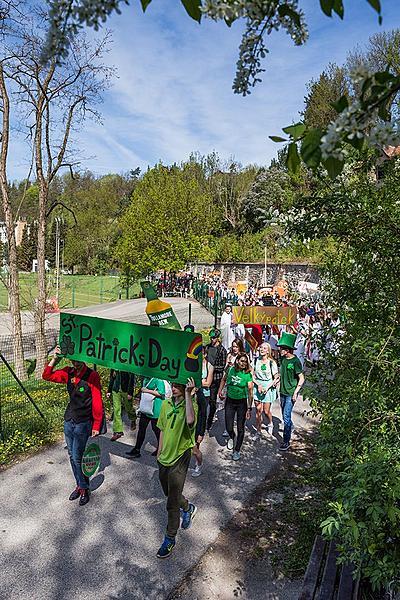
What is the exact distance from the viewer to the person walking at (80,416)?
5594 millimetres

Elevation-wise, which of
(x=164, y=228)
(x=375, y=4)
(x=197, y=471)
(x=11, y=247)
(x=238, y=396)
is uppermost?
(x=164, y=228)

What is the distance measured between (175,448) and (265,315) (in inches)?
262

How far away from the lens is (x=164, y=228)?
37.4m

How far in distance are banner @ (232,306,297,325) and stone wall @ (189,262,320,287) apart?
17.5 meters

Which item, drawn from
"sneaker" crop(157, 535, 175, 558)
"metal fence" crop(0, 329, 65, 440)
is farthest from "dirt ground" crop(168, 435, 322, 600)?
"metal fence" crop(0, 329, 65, 440)

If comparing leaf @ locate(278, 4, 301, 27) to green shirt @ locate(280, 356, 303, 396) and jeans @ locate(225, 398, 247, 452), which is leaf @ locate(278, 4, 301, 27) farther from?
green shirt @ locate(280, 356, 303, 396)

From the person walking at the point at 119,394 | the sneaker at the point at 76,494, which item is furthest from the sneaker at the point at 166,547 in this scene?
the person walking at the point at 119,394

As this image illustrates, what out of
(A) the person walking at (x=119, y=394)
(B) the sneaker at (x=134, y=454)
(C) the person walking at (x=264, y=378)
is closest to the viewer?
(B) the sneaker at (x=134, y=454)

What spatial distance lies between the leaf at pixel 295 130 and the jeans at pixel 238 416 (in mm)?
6104

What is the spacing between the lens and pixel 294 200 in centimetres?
345

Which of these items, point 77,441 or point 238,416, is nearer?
point 77,441

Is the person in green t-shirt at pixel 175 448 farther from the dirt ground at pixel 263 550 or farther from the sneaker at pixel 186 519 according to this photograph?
the dirt ground at pixel 263 550

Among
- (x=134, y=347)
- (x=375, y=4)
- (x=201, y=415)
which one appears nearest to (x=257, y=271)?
(x=201, y=415)

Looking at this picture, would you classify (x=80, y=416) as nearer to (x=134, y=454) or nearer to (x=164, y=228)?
(x=134, y=454)
